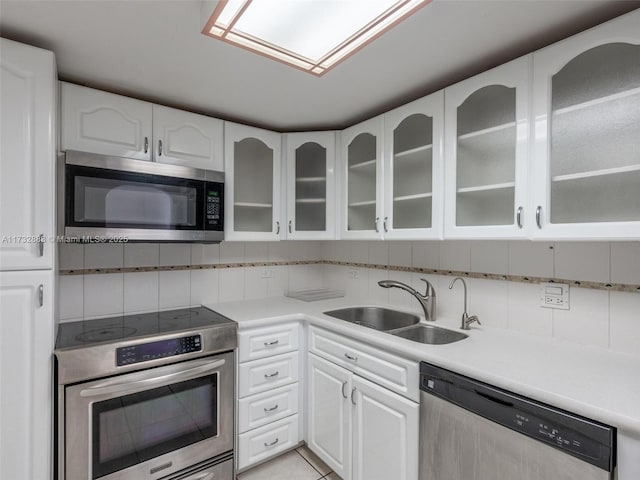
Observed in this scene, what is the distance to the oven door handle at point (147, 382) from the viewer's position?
1.36m

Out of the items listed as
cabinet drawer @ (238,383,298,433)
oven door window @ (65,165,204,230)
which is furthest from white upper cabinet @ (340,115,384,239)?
cabinet drawer @ (238,383,298,433)

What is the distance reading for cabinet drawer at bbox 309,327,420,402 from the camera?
135 centimetres

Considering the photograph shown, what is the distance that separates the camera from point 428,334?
1726mm

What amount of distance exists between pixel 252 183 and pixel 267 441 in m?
1.52

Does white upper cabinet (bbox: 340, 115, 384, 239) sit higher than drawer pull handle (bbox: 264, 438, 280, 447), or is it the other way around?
white upper cabinet (bbox: 340, 115, 384, 239)

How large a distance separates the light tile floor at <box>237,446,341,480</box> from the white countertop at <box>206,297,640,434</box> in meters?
0.83

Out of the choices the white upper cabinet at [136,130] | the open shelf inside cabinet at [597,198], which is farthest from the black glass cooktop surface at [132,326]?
the open shelf inside cabinet at [597,198]

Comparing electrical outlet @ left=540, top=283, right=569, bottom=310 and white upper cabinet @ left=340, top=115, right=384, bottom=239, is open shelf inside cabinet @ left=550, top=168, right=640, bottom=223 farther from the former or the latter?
white upper cabinet @ left=340, top=115, right=384, bottom=239

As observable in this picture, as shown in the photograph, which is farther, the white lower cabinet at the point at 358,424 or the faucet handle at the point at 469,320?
the faucet handle at the point at 469,320

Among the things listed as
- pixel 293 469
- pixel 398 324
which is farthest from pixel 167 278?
pixel 398 324

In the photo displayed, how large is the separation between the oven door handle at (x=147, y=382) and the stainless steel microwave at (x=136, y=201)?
642 mm

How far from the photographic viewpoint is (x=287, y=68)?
149cm

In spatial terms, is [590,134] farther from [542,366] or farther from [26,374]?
[26,374]

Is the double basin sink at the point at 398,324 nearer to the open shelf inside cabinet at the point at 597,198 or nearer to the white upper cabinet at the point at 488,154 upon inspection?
the white upper cabinet at the point at 488,154
